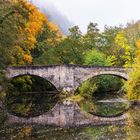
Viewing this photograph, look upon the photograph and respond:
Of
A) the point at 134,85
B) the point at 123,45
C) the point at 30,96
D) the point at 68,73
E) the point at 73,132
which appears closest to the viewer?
the point at 73,132

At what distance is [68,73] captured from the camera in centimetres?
5603

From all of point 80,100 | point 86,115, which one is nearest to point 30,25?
point 80,100

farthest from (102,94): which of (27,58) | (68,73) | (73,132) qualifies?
(73,132)

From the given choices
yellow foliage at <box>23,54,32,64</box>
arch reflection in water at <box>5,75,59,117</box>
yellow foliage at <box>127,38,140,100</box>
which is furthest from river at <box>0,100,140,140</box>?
yellow foliage at <box>23,54,32,64</box>

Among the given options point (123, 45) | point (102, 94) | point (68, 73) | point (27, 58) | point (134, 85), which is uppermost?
point (123, 45)

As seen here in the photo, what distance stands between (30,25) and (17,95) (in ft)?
38.5

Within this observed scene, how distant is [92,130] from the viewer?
2844 centimetres

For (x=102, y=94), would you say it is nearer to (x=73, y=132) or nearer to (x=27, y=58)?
(x=27, y=58)

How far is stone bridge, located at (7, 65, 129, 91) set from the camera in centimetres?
5553

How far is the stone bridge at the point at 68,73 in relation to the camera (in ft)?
182

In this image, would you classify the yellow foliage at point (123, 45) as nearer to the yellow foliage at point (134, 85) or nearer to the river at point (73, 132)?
the yellow foliage at point (134, 85)

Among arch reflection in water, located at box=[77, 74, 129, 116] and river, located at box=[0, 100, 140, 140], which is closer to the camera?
river, located at box=[0, 100, 140, 140]

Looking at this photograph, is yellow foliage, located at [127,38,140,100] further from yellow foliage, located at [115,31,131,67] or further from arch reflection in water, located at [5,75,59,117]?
yellow foliage, located at [115,31,131,67]

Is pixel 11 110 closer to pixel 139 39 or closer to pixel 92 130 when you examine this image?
pixel 92 130
